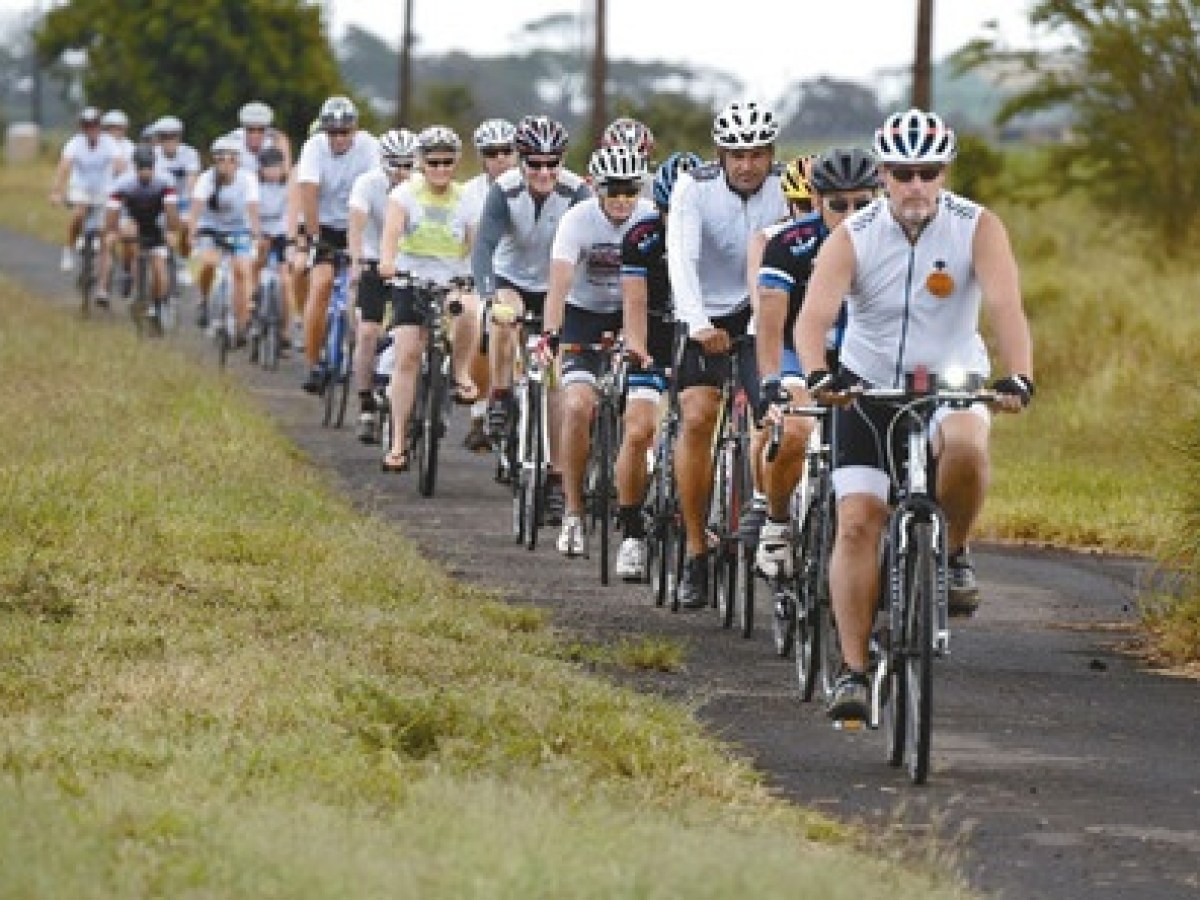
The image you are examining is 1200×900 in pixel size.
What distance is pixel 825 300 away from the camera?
1219cm

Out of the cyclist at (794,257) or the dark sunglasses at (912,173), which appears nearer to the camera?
the dark sunglasses at (912,173)

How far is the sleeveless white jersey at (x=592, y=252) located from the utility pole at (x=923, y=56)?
18.6 metres

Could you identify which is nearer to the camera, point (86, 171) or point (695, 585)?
point (695, 585)

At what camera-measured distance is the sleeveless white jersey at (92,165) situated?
1564 inches

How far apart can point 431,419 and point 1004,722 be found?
28.4 feet

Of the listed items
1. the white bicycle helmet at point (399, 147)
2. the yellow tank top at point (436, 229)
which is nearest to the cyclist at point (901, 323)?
the yellow tank top at point (436, 229)

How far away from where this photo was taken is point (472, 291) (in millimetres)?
21797

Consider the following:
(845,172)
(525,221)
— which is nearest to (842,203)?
(845,172)

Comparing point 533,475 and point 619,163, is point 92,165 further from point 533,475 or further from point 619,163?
point 619,163

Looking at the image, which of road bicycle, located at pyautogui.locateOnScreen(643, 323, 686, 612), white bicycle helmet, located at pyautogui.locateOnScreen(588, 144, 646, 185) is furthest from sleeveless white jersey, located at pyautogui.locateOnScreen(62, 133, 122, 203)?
road bicycle, located at pyautogui.locateOnScreen(643, 323, 686, 612)

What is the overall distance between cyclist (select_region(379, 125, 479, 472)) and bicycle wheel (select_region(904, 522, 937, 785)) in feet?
33.1

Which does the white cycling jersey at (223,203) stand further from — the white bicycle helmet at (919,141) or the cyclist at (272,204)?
the white bicycle helmet at (919,141)

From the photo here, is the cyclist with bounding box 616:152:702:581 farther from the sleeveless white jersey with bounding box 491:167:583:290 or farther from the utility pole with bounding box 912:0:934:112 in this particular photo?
the utility pole with bounding box 912:0:934:112

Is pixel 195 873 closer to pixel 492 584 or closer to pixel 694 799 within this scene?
pixel 694 799
